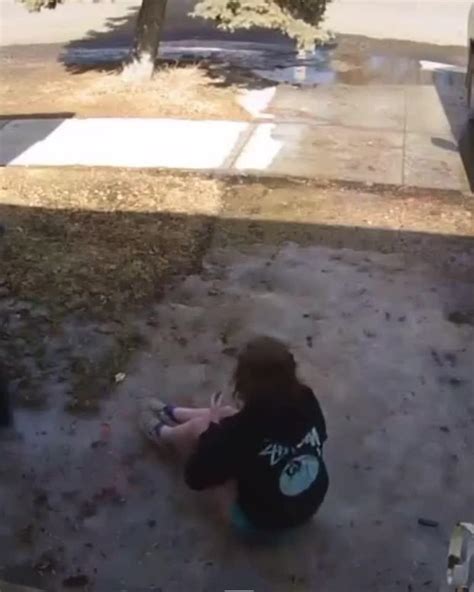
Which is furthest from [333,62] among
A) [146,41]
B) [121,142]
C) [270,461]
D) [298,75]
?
[270,461]

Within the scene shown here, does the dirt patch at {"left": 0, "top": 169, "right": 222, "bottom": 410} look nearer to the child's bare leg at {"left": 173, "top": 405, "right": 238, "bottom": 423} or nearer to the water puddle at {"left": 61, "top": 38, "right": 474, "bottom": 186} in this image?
the child's bare leg at {"left": 173, "top": 405, "right": 238, "bottom": 423}

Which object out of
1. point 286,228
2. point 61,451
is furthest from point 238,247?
point 61,451

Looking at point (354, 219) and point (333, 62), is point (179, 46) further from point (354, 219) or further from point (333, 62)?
point (354, 219)

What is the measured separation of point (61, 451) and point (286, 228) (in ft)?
9.91

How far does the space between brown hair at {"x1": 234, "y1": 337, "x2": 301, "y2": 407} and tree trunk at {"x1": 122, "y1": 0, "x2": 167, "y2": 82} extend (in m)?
8.47

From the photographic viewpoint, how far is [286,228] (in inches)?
265

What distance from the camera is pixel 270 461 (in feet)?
11.1

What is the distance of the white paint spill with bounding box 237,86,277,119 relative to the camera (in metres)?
10.2

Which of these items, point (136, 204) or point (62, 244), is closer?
point (62, 244)

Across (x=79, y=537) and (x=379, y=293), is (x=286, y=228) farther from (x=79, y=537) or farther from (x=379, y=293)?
(x=79, y=537)

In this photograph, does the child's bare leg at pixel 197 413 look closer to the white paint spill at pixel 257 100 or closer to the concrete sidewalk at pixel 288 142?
the concrete sidewalk at pixel 288 142

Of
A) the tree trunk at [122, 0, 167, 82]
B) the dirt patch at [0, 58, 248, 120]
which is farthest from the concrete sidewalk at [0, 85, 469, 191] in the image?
the tree trunk at [122, 0, 167, 82]

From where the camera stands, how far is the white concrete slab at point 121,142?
8.39m

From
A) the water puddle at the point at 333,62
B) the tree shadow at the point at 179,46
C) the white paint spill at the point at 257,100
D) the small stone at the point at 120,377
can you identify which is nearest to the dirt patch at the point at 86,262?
the small stone at the point at 120,377
